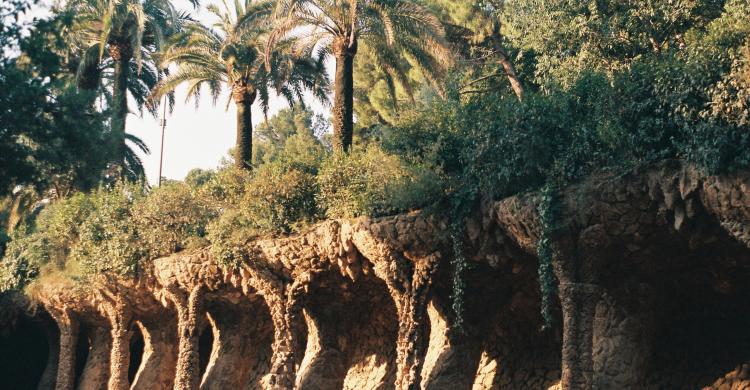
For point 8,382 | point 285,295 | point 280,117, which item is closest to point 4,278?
point 8,382

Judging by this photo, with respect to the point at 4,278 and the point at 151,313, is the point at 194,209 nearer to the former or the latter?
the point at 151,313

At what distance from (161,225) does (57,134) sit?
6.37 m

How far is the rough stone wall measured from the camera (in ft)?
46.4

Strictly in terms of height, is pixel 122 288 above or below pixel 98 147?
below

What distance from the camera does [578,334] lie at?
1449cm

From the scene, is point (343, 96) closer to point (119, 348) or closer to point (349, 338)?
point (349, 338)

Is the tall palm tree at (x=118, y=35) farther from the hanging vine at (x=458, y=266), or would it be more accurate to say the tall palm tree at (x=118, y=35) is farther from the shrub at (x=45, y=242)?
the hanging vine at (x=458, y=266)

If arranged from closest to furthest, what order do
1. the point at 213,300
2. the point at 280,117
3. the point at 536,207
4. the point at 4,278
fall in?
the point at 536,207 < the point at 213,300 < the point at 4,278 < the point at 280,117

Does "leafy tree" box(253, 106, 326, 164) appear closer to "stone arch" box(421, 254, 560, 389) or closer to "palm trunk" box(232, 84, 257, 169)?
"palm trunk" box(232, 84, 257, 169)

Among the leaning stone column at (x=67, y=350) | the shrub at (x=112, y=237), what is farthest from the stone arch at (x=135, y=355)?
the shrub at (x=112, y=237)

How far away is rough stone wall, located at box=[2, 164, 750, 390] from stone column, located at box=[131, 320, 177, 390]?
2.4 inches

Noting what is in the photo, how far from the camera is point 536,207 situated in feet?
49.2

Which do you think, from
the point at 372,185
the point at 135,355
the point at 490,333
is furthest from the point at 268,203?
the point at 135,355

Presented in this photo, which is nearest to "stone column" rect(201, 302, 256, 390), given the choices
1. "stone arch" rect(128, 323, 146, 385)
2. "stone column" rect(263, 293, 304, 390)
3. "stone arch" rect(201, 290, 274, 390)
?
"stone arch" rect(201, 290, 274, 390)
